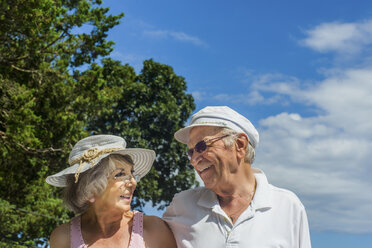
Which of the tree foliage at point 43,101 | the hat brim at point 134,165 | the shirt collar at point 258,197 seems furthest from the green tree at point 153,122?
the shirt collar at point 258,197

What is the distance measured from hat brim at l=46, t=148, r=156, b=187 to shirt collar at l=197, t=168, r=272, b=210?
0.68 m

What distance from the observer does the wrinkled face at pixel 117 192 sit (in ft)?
12.6

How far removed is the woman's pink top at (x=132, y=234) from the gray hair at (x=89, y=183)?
0.15m

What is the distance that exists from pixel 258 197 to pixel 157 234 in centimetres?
96

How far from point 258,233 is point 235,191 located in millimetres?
377

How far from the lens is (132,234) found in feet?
13.1

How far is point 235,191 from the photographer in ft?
12.3

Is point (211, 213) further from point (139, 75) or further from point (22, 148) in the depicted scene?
point (139, 75)

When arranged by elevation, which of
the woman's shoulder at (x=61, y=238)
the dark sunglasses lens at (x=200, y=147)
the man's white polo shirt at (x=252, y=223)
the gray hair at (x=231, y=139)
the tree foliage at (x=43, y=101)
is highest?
the tree foliage at (x=43, y=101)

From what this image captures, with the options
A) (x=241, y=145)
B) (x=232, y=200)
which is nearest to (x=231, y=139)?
(x=241, y=145)

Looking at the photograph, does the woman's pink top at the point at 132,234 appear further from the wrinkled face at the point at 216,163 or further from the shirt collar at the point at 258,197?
the wrinkled face at the point at 216,163

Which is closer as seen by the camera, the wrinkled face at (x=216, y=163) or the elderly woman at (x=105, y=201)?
the wrinkled face at (x=216, y=163)

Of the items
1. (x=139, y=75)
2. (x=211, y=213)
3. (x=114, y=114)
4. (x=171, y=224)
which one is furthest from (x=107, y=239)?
(x=139, y=75)

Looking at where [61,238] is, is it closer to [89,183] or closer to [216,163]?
[89,183]
